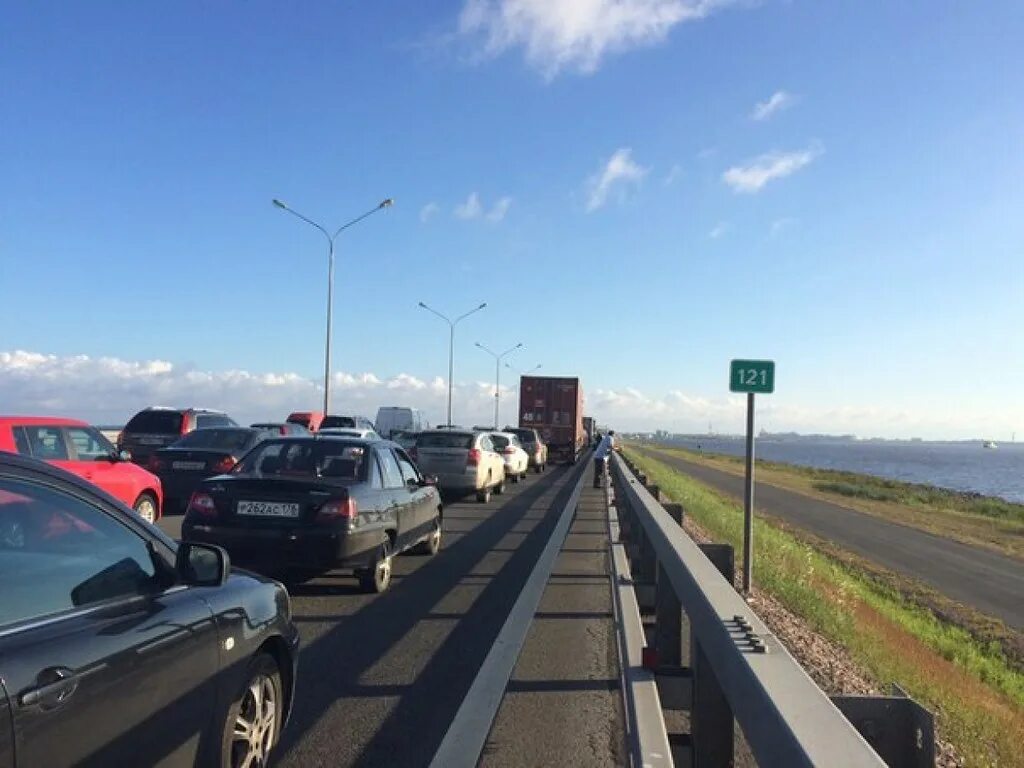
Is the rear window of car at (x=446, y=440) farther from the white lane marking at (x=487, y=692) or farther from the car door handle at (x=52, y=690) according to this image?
the car door handle at (x=52, y=690)

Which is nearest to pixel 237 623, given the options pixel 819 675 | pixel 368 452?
pixel 819 675

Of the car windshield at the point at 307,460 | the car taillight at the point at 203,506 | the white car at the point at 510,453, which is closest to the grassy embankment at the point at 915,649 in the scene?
the car windshield at the point at 307,460

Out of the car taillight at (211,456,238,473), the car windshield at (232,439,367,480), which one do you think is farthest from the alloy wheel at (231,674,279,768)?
the car taillight at (211,456,238,473)

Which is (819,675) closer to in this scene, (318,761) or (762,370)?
(318,761)

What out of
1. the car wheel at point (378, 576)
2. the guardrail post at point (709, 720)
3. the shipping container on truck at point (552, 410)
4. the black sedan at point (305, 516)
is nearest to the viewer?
the guardrail post at point (709, 720)

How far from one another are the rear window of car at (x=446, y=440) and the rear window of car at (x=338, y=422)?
11304 millimetres

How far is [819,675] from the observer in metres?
6.06

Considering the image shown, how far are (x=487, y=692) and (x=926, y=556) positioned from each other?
2016cm

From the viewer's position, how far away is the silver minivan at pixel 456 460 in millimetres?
20828

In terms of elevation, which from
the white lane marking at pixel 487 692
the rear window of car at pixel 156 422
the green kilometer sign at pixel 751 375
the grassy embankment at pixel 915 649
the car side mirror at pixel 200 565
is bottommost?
the grassy embankment at pixel 915 649

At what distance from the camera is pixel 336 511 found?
8.60 meters

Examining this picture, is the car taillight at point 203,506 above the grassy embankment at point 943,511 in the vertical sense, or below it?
above

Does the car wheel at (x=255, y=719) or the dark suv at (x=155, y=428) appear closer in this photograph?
the car wheel at (x=255, y=719)

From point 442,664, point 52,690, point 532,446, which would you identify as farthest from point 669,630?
point 532,446
